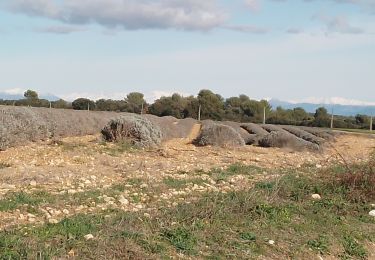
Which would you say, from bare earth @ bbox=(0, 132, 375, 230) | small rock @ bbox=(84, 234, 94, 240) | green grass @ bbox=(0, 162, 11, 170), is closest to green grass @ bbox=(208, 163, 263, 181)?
bare earth @ bbox=(0, 132, 375, 230)

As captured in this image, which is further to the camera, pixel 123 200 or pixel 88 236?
pixel 123 200

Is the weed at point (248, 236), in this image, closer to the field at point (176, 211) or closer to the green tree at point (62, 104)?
the field at point (176, 211)

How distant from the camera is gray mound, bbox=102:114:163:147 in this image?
1578 cm

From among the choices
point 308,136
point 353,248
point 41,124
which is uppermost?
point 41,124

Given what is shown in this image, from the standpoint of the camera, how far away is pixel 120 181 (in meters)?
9.50

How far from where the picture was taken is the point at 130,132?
52.4 ft

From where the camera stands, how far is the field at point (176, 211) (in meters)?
5.47

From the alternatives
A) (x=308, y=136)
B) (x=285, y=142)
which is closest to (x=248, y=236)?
(x=285, y=142)

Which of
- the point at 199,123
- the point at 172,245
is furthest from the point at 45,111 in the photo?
the point at 172,245

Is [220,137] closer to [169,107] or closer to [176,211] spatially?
[176,211]

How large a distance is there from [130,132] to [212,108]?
75.4 ft

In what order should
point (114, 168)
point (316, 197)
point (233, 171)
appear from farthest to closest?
point (233, 171), point (114, 168), point (316, 197)

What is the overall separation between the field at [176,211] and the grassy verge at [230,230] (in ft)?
0.04

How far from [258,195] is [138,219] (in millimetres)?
2107
